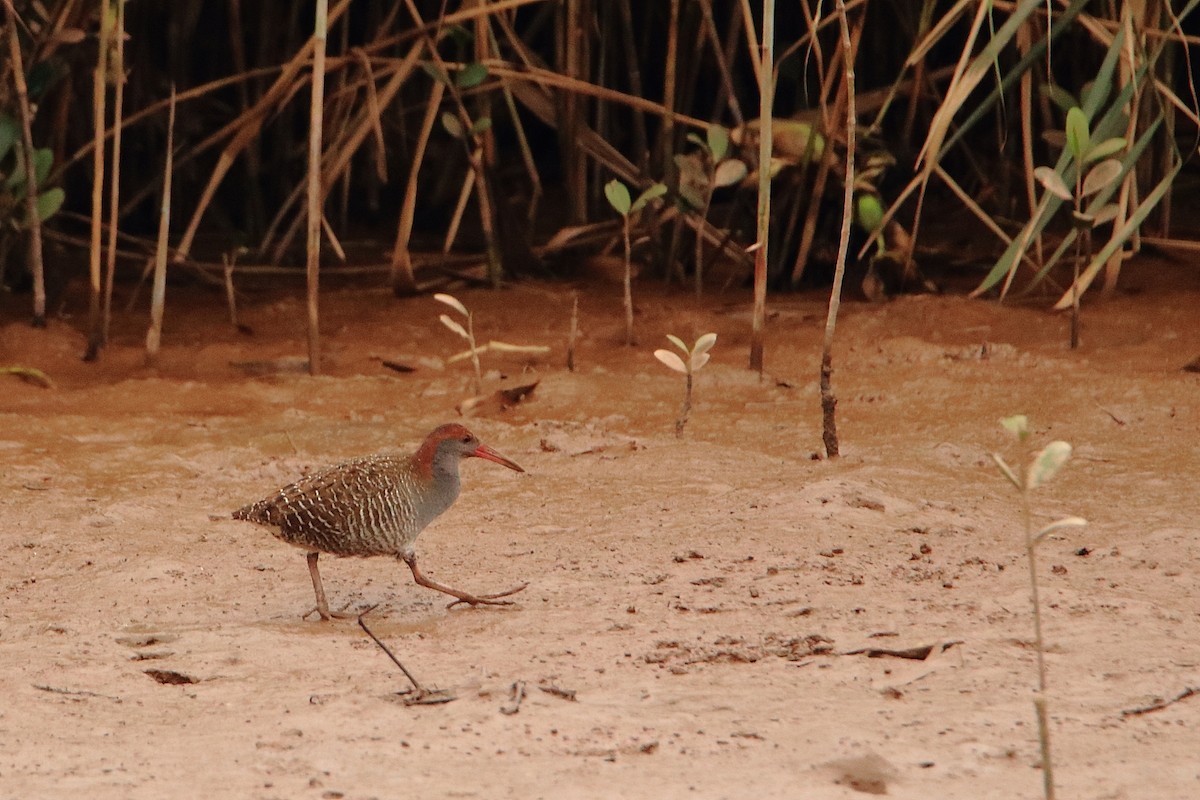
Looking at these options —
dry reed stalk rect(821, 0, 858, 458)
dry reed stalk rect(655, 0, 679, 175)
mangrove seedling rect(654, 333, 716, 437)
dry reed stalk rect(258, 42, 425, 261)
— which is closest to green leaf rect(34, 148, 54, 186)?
dry reed stalk rect(258, 42, 425, 261)

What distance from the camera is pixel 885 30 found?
24.9 ft

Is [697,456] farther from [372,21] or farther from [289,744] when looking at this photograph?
[372,21]

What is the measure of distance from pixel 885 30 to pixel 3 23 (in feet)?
13.1

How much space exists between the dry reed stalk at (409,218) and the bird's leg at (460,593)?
255cm

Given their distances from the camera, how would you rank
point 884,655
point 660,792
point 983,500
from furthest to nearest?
1. point 983,500
2. point 884,655
3. point 660,792

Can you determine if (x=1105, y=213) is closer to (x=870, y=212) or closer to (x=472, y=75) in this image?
(x=870, y=212)

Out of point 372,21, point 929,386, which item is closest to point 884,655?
point 929,386

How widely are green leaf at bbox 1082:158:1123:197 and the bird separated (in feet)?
8.46

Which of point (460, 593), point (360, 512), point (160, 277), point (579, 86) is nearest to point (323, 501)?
point (360, 512)

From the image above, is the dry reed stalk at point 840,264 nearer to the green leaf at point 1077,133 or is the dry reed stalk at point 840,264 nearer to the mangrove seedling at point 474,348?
the green leaf at point 1077,133

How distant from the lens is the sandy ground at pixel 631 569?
8.86 feet

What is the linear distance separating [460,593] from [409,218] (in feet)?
9.38

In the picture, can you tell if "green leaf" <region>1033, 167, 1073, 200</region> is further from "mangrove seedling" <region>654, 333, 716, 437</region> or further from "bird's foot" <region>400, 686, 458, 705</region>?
"bird's foot" <region>400, 686, 458, 705</region>

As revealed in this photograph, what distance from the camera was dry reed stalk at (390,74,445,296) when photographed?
614 centimetres
